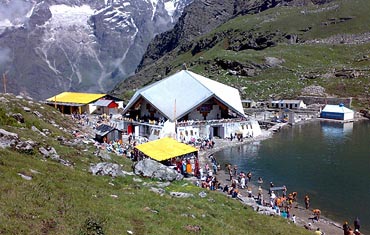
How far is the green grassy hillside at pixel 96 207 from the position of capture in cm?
1520

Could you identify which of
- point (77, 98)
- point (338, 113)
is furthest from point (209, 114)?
point (338, 113)

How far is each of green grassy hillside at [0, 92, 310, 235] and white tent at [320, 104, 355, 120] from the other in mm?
71821

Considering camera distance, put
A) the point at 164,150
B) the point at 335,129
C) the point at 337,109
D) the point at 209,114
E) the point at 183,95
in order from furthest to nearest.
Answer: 1. the point at 337,109
2. the point at 335,129
3. the point at 209,114
4. the point at 183,95
5. the point at 164,150

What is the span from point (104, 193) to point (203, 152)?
34.4 m

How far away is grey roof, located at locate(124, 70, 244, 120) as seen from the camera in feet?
205

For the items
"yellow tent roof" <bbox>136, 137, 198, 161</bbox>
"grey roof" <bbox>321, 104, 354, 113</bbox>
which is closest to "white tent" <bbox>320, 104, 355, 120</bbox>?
"grey roof" <bbox>321, 104, 354, 113</bbox>

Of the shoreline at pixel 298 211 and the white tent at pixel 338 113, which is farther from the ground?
the white tent at pixel 338 113

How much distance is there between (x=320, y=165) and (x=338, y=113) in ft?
156

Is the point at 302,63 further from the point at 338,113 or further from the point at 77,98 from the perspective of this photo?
the point at 77,98

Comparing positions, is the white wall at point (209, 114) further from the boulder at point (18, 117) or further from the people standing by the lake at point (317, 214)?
the people standing by the lake at point (317, 214)

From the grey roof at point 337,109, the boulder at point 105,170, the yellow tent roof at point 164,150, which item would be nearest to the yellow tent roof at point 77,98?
the yellow tent roof at point 164,150

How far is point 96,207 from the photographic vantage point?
18219 millimetres

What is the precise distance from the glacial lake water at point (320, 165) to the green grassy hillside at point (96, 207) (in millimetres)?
11504

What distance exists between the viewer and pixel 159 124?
60.2 meters
